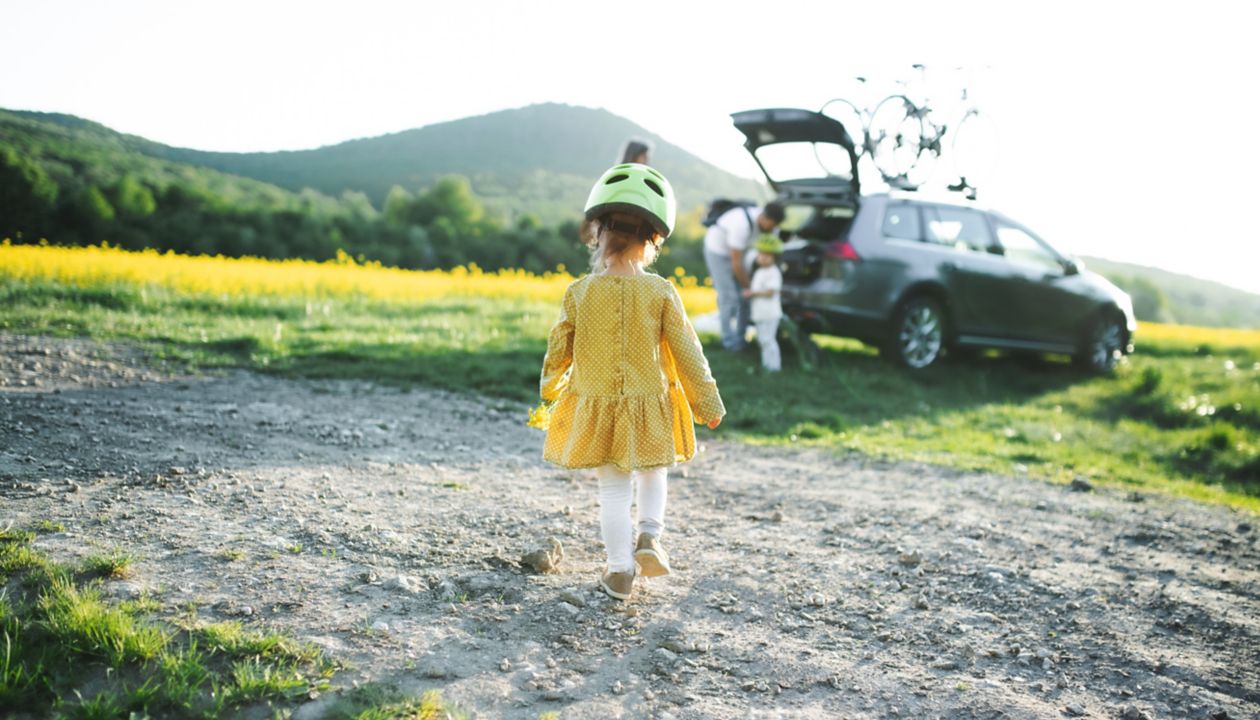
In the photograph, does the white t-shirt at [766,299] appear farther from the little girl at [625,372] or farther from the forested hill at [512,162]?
the forested hill at [512,162]

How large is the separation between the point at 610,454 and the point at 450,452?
246 cm

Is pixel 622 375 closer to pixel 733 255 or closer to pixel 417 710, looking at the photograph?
pixel 417 710

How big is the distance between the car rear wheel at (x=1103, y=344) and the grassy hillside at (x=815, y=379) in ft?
0.76

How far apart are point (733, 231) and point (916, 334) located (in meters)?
2.46

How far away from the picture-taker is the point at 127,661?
242 centimetres

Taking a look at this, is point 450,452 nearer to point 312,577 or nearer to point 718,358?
point 312,577

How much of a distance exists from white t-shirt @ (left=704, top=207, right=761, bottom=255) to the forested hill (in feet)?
217

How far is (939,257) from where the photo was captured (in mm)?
9859

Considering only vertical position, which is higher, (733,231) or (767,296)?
(733,231)

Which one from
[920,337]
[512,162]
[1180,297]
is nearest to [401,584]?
[920,337]

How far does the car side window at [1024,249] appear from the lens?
1048cm

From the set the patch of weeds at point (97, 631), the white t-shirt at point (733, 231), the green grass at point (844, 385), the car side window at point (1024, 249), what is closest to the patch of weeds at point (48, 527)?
the patch of weeds at point (97, 631)

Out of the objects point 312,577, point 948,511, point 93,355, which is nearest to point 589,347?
point 312,577

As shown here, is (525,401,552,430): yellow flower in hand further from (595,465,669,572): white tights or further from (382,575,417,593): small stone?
(382,575,417,593): small stone
